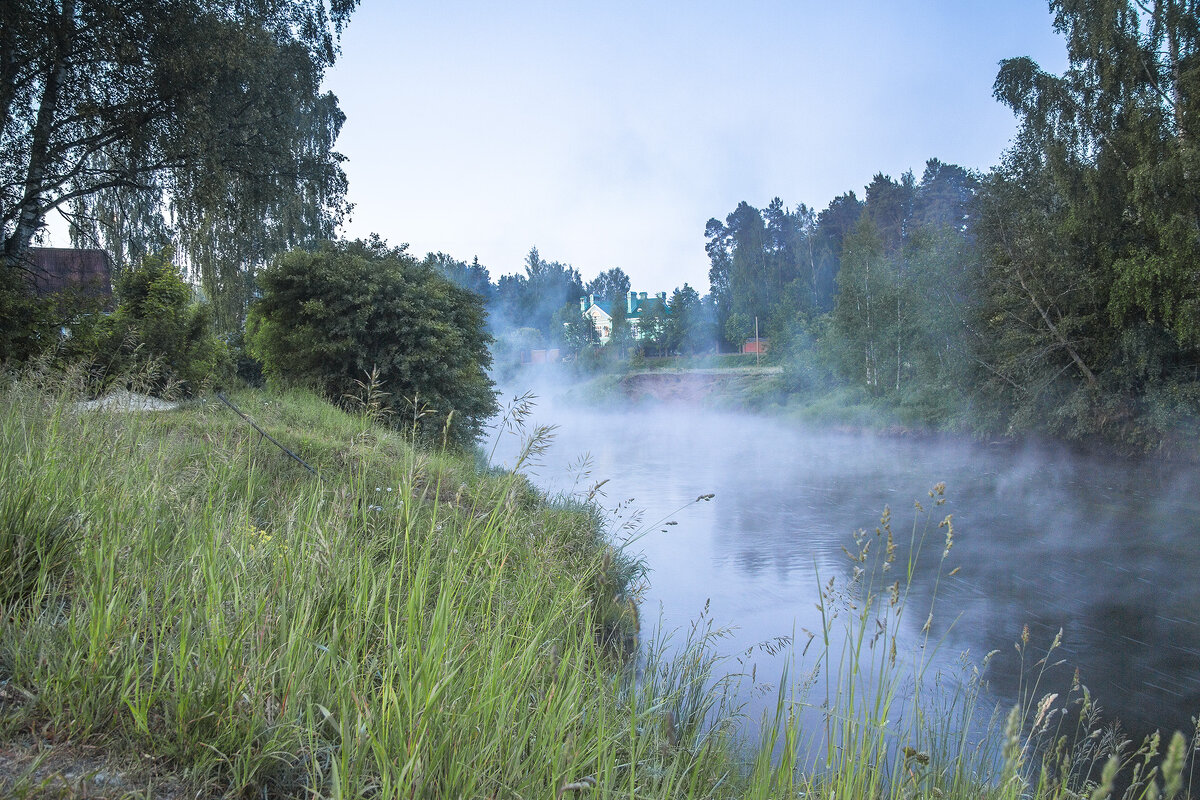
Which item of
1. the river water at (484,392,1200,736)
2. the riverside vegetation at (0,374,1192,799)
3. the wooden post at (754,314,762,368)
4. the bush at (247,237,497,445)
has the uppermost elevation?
the wooden post at (754,314,762,368)

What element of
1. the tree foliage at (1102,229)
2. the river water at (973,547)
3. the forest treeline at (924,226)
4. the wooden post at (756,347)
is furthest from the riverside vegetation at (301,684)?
the wooden post at (756,347)

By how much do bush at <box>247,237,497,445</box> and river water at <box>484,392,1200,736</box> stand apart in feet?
5.53

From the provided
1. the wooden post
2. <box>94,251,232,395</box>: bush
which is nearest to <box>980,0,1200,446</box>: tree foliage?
<box>94,251,232,395</box>: bush

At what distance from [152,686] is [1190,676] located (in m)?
9.00

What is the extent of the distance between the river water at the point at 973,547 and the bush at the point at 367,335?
1686 mm

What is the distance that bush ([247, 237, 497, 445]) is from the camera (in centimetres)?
1203

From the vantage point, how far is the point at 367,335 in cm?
1259

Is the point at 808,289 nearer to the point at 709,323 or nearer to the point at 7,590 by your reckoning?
the point at 709,323

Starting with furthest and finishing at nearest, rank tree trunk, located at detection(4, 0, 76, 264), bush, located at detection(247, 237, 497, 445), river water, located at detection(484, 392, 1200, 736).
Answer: bush, located at detection(247, 237, 497, 445), tree trunk, located at detection(4, 0, 76, 264), river water, located at detection(484, 392, 1200, 736)

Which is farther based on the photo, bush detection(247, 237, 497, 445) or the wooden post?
the wooden post

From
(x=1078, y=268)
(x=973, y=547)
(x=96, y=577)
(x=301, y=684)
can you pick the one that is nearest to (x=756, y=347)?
(x=1078, y=268)

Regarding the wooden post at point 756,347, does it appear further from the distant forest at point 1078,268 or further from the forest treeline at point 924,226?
the distant forest at point 1078,268

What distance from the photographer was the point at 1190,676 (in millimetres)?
7273

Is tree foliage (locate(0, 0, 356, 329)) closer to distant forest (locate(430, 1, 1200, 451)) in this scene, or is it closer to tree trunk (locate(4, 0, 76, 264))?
tree trunk (locate(4, 0, 76, 264))
